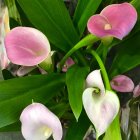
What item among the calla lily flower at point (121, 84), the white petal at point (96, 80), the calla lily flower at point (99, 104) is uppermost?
the white petal at point (96, 80)

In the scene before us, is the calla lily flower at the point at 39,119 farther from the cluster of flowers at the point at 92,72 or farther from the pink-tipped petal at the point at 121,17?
the pink-tipped petal at the point at 121,17

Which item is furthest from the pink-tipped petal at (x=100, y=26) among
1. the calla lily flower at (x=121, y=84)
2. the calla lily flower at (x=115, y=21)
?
the calla lily flower at (x=121, y=84)

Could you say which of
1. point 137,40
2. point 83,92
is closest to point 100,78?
point 83,92

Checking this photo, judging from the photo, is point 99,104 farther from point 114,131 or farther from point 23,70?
point 23,70

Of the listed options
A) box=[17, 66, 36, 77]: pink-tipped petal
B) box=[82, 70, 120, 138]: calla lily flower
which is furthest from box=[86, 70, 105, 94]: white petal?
box=[17, 66, 36, 77]: pink-tipped petal

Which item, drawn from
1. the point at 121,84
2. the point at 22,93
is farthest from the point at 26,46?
the point at 121,84

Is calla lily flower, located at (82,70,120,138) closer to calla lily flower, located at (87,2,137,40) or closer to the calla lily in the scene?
calla lily flower, located at (87,2,137,40)
